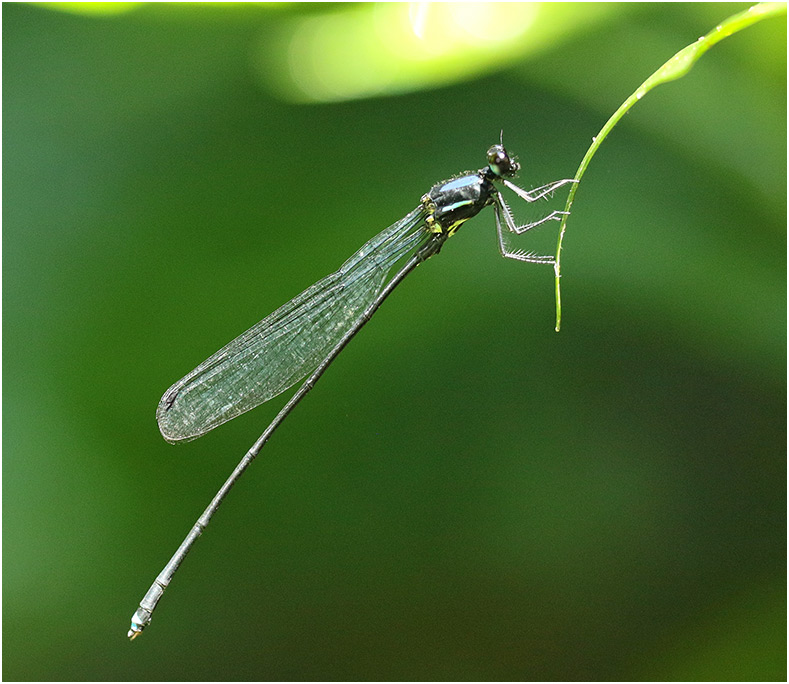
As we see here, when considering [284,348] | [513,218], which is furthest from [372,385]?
[513,218]

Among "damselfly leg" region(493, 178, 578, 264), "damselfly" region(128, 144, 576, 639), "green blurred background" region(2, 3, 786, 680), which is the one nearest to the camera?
"damselfly leg" region(493, 178, 578, 264)

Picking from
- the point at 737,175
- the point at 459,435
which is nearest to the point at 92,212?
the point at 459,435

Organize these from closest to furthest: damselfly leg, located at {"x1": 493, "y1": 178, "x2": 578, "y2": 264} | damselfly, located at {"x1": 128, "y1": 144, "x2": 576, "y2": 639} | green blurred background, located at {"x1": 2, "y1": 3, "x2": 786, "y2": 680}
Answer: damselfly leg, located at {"x1": 493, "y1": 178, "x2": 578, "y2": 264}
damselfly, located at {"x1": 128, "y1": 144, "x2": 576, "y2": 639}
green blurred background, located at {"x1": 2, "y1": 3, "x2": 786, "y2": 680}

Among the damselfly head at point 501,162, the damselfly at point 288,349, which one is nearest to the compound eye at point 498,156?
the damselfly head at point 501,162

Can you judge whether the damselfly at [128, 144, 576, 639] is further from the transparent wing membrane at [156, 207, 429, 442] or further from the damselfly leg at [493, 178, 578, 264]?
the damselfly leg at [493, 178, 578, 264]

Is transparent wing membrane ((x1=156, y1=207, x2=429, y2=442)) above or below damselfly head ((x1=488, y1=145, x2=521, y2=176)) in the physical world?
below

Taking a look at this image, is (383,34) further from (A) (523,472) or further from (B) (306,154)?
(A) (523,472)

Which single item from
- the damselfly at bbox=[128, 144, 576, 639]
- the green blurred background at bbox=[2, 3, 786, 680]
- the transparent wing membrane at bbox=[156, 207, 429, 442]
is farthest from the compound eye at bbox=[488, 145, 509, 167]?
the green blurred background at bbox=[2, 3, 786, 680]

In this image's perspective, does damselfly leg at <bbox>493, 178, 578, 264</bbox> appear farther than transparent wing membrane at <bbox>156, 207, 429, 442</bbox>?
No
